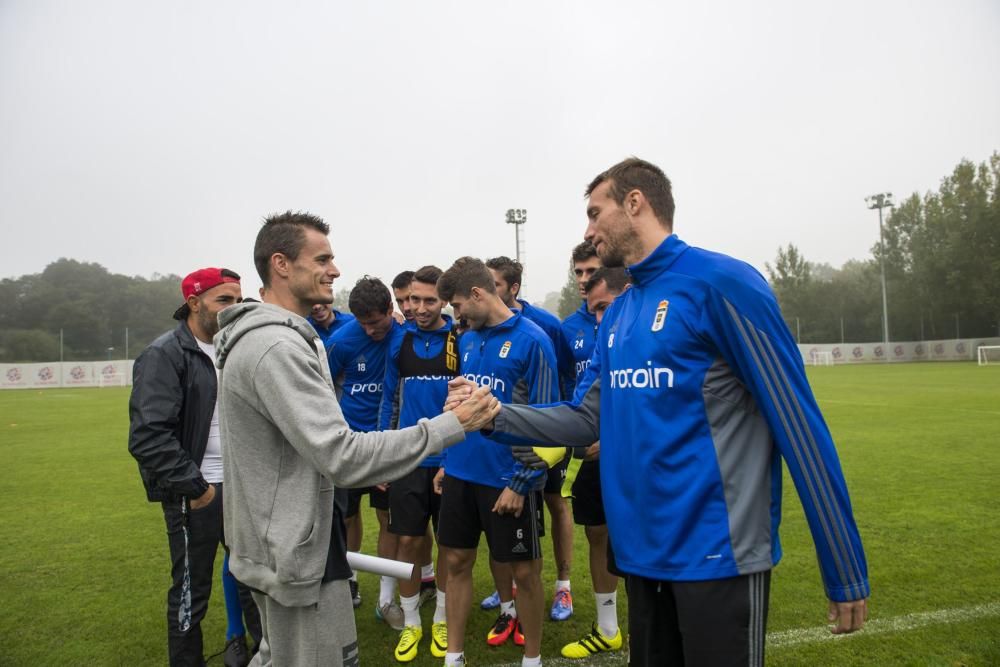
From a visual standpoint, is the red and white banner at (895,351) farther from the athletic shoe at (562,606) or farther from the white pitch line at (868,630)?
the athletic shoe at (562,606)

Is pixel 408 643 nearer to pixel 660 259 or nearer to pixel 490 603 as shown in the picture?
pixel 490 603

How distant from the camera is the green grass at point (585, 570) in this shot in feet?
13.6

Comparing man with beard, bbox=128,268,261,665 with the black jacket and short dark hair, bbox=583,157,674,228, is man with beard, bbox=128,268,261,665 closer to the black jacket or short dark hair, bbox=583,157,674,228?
the black jacket

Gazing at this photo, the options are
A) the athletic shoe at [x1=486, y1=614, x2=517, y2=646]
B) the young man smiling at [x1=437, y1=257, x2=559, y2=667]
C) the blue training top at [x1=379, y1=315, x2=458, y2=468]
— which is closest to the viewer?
the young man smiling at [x1=437, y1=257, x2=559, y2=667]

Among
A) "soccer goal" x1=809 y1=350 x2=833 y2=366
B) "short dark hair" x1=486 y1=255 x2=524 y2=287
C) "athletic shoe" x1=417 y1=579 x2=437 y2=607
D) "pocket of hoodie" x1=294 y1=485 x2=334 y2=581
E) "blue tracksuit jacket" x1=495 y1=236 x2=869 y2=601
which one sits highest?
"short dark hair" x1=486 y1=255 x2=524 y2=287

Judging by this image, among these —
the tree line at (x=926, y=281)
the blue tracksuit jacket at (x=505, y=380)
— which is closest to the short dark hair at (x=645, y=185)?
the blue tracksuit jacket at (x=505, y=380)

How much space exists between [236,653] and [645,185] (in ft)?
12.8

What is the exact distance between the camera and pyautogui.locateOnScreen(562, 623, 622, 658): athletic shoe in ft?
13.5

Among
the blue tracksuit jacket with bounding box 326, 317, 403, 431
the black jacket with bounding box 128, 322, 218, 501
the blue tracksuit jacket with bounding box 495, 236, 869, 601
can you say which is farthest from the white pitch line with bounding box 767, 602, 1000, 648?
the black jacket with bounding box 128, 322, 218, 501

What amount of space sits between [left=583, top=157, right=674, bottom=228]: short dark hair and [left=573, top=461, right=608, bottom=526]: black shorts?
2.52 metres

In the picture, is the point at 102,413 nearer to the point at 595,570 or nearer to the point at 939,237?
the point at 595,570

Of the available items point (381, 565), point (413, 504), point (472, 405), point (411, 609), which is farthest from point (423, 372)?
point (381, 565)

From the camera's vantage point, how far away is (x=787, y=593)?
16.0 feet

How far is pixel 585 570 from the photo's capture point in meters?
5.75
